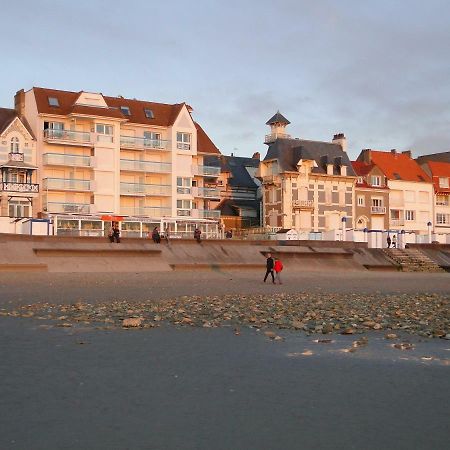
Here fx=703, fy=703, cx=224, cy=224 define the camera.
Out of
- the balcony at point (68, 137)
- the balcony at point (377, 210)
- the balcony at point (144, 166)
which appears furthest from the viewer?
the balcony at point (377, 210)

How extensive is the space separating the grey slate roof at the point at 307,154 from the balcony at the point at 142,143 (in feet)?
48.5

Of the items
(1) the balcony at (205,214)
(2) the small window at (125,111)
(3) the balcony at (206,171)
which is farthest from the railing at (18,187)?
(3) the balcony at (206,171)

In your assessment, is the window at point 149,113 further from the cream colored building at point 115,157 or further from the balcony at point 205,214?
the balcony at point 205,214

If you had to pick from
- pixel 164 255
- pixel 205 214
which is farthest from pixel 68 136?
pixel 164 255

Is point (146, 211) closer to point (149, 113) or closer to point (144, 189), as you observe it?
point (144, 189)

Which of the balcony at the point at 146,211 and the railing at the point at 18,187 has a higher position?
the railing at the point at 18,187

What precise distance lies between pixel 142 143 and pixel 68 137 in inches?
292

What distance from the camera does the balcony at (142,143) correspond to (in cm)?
Answer: 6588

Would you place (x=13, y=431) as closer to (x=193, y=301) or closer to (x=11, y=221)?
(x=193, y=301)

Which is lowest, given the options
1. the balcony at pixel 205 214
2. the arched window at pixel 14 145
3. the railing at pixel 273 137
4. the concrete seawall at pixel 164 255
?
the concrete seawall at pixel 164 255

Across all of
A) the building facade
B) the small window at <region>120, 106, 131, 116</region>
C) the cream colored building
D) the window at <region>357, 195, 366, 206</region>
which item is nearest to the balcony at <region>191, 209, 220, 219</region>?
the cream colored building

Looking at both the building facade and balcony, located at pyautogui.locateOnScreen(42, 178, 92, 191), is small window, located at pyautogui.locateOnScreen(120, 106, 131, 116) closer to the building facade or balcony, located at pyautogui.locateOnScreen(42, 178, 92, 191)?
balcony, located at pyautogui.locateOnScreen(42, 178, 92, 191)

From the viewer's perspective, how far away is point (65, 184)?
62.0m

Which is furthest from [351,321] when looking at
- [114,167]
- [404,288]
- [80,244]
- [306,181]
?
[306,181]
